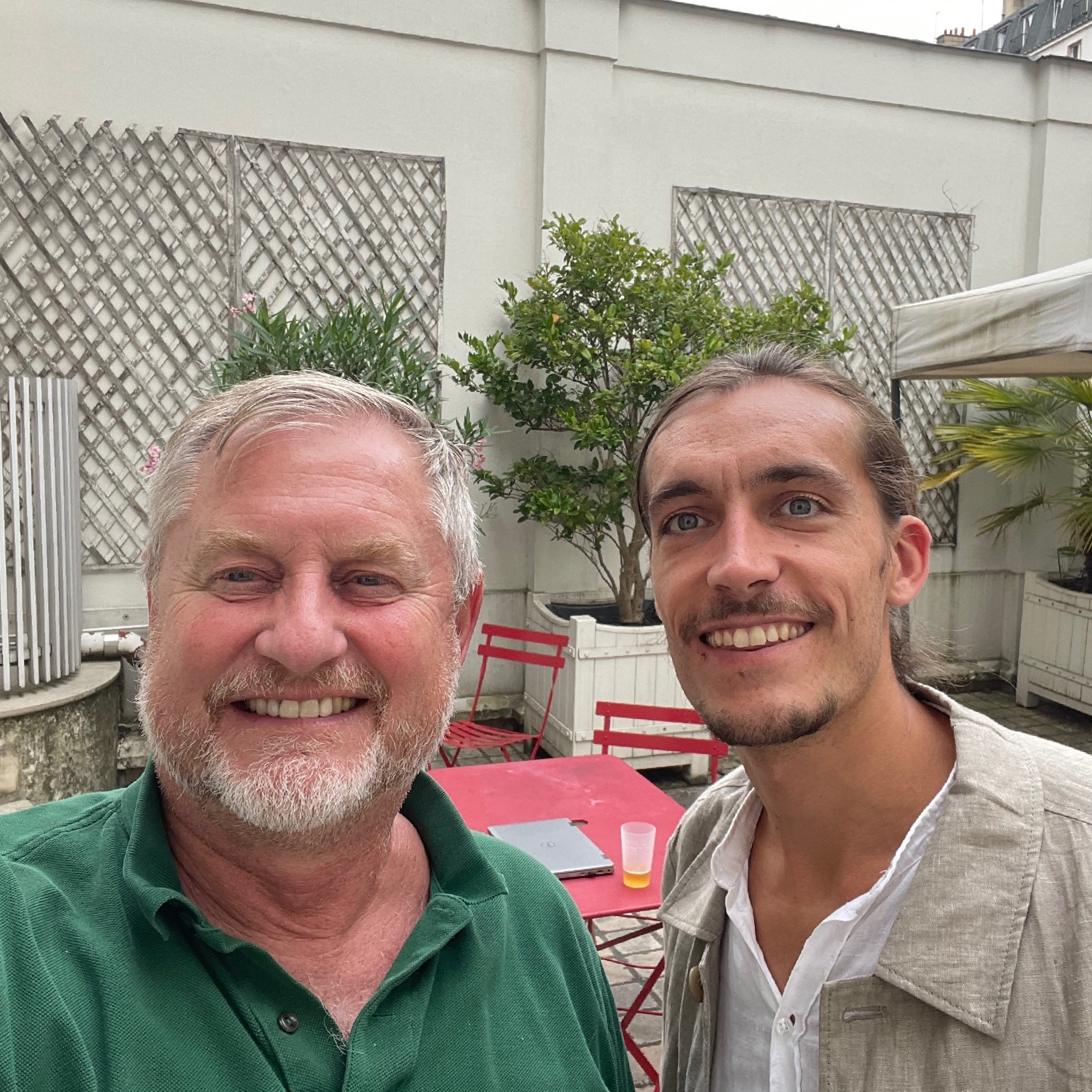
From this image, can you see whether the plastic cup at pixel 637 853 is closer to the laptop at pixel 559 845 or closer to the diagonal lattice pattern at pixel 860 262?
the laptop at pixel 559 845

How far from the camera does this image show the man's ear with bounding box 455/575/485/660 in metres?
1.38

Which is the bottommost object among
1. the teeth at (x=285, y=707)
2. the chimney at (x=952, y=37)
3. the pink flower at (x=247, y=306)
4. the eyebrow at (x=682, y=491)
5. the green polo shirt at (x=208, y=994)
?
the green polo shirt at (x=208, y=994)

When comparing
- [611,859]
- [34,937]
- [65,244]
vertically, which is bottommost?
[611,859]

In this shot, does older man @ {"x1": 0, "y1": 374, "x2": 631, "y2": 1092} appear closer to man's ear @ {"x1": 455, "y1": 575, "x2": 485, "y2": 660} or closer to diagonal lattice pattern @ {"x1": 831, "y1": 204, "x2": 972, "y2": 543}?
man's ear @ {"x1": 455, "y1": 575, "x2": 485, "y2": 660}

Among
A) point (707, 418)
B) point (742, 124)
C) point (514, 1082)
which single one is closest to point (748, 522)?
point (707, 418)

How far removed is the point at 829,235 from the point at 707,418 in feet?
20.3

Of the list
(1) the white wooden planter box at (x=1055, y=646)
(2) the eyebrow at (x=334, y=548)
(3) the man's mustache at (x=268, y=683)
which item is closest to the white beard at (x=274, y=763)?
(3) the man's mustache at (x=268, y=683)

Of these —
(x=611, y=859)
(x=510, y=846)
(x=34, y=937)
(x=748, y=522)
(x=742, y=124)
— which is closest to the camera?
(x=34, y=937)

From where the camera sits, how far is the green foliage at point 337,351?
4.63 meters

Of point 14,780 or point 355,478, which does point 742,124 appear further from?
point 355,478

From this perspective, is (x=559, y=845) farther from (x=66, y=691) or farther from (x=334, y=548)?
(x=66, y=691)

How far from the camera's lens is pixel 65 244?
5.22 metres

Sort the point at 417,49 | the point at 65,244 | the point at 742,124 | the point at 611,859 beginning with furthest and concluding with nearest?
the point at 742,124 → the point at 417,49 → the point at 65,244 → the point at 611,859

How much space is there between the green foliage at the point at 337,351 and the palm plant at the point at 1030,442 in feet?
13.2
